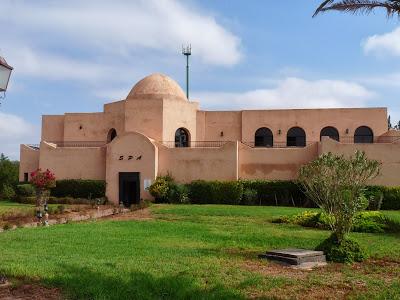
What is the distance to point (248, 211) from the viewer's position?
24375 mm

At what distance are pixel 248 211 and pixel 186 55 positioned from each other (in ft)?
88.6

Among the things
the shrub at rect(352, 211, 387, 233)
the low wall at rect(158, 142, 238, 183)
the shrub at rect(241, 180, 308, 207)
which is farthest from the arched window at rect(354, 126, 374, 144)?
the shrub at rect(352, 211, 387, 233)

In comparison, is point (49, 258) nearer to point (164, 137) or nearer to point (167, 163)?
point (167, 163)

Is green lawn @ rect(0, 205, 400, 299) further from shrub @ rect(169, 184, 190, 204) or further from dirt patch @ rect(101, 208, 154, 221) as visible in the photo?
shrub @ rect(169, 184, 190, 204)

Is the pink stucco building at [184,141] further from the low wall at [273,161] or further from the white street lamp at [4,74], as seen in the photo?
the white street lamp at [4,74]

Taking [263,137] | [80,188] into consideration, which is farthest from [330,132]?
[80,188]

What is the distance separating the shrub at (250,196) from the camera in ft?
98.5

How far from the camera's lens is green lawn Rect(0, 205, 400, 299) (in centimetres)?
788

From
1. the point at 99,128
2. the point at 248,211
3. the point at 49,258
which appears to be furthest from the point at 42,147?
the point at 49,258

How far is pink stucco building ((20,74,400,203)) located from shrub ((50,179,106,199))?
62cm

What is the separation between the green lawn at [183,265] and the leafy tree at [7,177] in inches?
808

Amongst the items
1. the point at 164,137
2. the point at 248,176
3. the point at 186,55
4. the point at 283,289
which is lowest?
the point at 283,289

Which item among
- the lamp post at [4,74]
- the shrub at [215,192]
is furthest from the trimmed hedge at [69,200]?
the lamp post at [4,74]

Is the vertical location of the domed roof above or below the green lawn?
above
